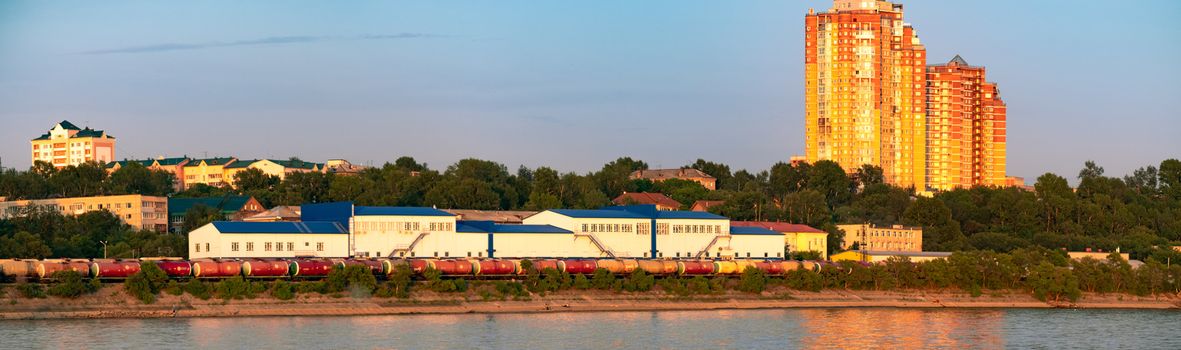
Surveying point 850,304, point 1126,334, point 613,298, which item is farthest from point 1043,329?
point 613,298

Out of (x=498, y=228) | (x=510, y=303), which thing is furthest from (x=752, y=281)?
(x=510, y=303)

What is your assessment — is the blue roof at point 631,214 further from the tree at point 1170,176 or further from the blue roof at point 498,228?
the tree at point 1170,176

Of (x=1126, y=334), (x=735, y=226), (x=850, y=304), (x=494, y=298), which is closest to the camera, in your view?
(x=1126, y=334)

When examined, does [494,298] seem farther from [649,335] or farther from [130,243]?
[130,243]

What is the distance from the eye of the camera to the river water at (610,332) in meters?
70.5

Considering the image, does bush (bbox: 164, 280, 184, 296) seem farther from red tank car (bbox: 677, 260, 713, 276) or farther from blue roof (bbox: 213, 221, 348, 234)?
red tank car (bbox: 677, 260, 713, 276)

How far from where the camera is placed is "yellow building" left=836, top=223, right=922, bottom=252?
464 ft

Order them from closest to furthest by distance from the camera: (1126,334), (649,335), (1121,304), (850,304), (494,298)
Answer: (649,335) < (1126,334) < (494,298) < (850,304) < (1121,304)

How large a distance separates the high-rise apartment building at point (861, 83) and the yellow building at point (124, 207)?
79186 millimetres

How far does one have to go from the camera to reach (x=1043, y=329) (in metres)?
85.4

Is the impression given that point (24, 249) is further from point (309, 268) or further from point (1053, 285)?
point (1053, 285)

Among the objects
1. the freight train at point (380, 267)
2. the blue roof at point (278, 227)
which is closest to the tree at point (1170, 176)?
the freight train at point (380, 267)

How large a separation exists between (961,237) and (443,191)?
140ft

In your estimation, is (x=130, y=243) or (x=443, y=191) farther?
(x=443, y=191)
